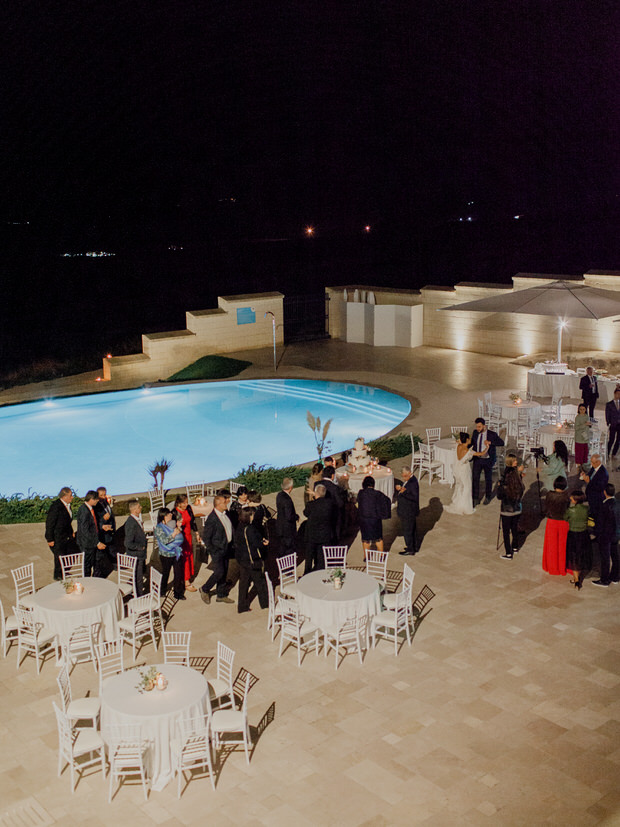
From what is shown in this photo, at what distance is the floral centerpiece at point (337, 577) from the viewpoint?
31.6 feet

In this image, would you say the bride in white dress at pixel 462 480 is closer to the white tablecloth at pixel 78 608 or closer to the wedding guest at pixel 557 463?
the wedding guest at pixel 557 463

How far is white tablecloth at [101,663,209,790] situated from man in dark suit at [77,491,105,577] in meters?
3.49

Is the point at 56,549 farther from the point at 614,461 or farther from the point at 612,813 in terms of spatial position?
the point at 614,461

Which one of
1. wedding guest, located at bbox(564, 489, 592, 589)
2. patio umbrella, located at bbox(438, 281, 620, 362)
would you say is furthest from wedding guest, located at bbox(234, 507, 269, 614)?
patio umbrella, located at bbox(438, 281, 620, 362)

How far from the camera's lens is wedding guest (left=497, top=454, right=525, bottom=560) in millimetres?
11508

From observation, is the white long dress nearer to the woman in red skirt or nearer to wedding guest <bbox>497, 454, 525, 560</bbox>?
wedding guest <bbox>497, 454, 525, 560</bbox>

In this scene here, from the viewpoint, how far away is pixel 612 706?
8359 mm

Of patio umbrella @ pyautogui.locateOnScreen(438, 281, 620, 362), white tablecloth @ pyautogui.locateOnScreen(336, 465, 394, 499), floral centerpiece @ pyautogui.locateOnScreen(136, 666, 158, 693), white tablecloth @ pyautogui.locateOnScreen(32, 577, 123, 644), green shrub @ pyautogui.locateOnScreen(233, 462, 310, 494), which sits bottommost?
green shrub @ pyautogui.locateOnScreen(233, 462, 310, 494)

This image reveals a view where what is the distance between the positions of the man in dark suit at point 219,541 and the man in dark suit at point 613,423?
8.30m

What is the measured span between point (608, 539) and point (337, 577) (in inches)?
142

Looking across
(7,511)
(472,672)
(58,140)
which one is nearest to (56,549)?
(7,511)

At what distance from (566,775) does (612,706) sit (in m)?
1.27

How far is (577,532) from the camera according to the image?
10859 millimetres

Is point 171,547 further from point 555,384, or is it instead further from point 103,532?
point 555,384
